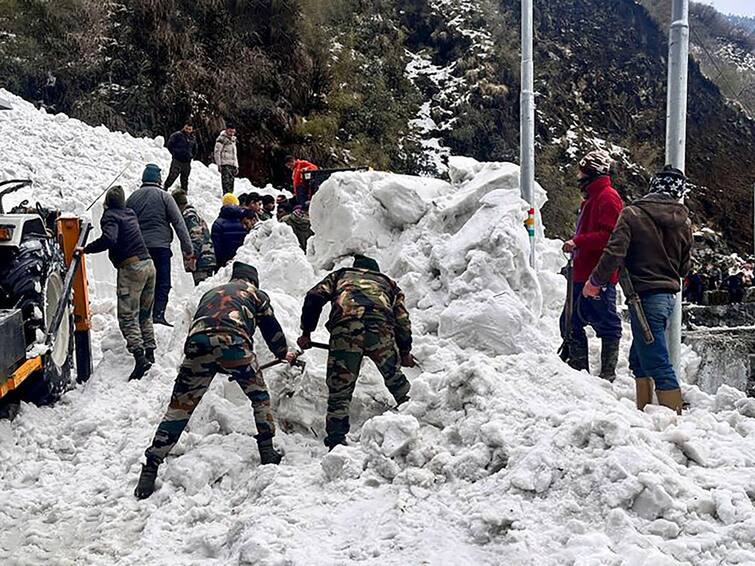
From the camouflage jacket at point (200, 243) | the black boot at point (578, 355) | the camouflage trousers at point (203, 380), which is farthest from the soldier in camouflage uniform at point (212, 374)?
the camouflage jacket at point (200, 243)

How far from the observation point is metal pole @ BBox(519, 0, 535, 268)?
21.6ft

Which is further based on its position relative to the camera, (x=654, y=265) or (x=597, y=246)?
(x=597, y=246)

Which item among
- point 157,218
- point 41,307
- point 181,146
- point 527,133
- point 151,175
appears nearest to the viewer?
point 41,307

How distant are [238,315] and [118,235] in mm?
2130

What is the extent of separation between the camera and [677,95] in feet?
15.4

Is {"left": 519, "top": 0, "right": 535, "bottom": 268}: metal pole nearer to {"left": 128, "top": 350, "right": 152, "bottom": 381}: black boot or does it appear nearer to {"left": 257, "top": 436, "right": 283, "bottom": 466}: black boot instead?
{"left": 257, "top": 436, "right": 283, "bottom": 466}: black boot

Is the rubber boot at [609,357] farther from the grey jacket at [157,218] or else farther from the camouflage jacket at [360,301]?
the grey jacket at [157,218]

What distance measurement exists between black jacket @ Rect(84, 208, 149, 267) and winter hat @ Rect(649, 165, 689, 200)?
13.1 feet

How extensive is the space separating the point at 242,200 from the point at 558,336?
5.56 metres

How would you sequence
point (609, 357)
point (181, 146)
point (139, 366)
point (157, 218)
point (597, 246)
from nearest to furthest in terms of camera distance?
1. point (597, 246)
2. point (609, 357)
3. point (139, 366)
4. point (157, 218)
5. point (181, 146)

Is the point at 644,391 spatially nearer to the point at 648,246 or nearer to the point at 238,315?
the point at 648,246

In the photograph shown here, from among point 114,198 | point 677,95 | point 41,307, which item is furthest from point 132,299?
point 677,95

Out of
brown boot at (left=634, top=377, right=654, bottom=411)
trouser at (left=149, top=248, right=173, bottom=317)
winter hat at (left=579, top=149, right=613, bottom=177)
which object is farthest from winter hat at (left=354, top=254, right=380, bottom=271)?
trouser at (left=149, top=248, right=173, bottom=317)

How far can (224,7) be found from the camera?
21750 millimetres
